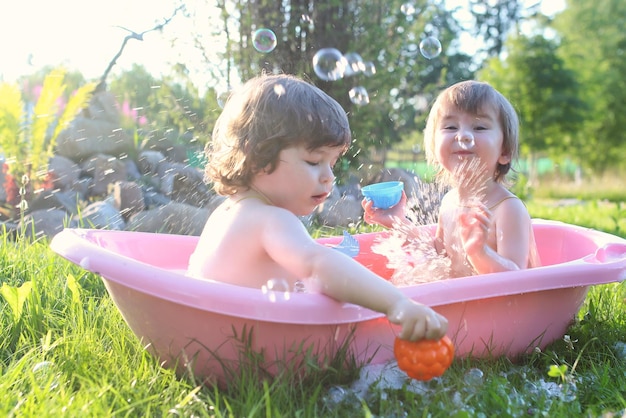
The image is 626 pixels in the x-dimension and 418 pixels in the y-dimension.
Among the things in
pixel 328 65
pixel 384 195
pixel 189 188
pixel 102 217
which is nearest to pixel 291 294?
pixel 384 195

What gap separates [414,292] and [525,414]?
14.5 inches

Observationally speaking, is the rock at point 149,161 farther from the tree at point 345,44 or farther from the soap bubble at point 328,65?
the soap bubble at point 328,65

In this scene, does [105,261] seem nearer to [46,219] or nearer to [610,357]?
[610,357]

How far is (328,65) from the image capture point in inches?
115

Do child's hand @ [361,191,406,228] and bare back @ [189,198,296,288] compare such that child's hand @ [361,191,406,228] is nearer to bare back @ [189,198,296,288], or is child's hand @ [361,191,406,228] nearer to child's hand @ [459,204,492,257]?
child's hand @ [459,204,492,257]

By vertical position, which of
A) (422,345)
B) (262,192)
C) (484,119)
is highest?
(484,119)

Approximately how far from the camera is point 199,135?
478 cm

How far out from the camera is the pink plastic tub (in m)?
1.53

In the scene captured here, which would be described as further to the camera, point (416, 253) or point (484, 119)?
point (416, 253)

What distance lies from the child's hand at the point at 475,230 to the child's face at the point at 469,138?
27 cm

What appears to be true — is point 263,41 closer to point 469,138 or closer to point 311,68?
point 469,138

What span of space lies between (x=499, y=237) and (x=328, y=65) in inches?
44.8

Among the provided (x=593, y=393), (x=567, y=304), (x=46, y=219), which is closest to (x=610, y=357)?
(x=567, y=304)

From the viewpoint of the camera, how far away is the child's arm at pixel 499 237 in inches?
80.3
